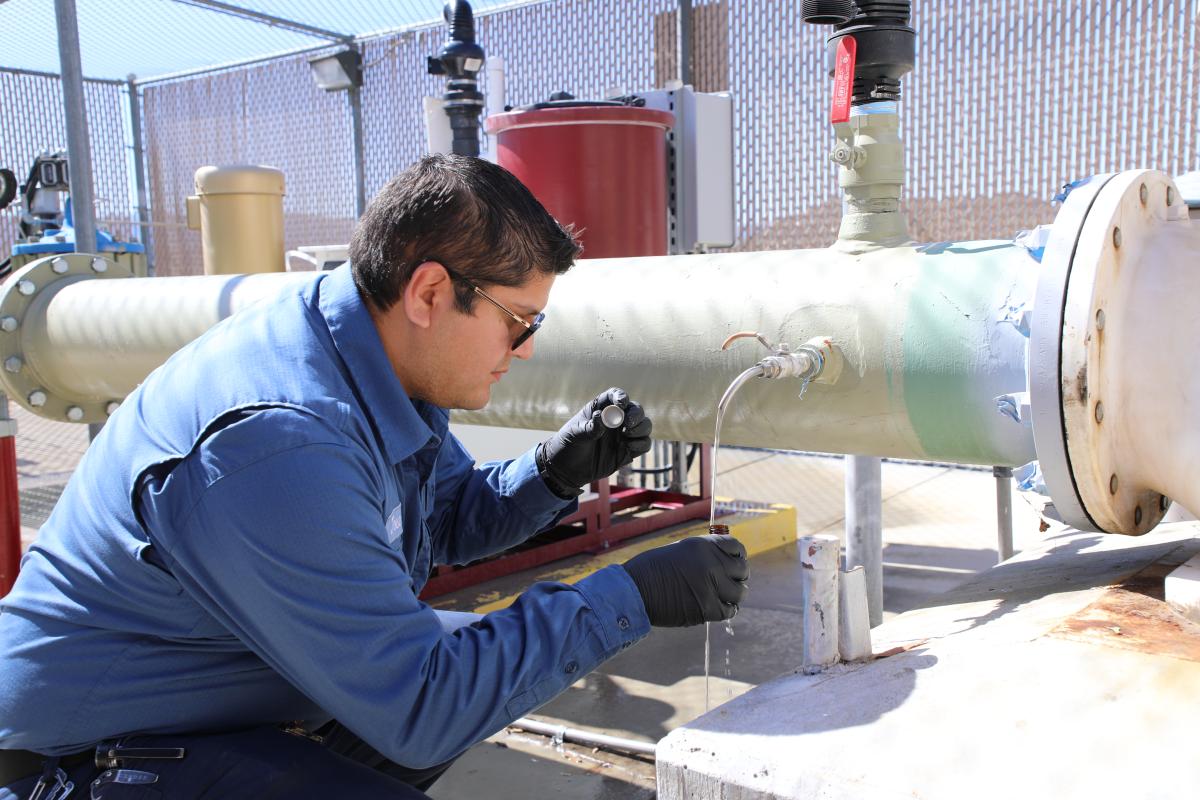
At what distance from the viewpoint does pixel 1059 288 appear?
1.09m

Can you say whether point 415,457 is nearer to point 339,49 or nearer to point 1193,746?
point 1193,746

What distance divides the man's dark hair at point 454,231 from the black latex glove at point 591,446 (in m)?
0.30

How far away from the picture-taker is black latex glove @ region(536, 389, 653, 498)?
4.76 ft

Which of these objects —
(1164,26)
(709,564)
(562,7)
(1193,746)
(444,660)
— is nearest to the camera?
(1193,746)

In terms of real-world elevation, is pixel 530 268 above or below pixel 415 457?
above

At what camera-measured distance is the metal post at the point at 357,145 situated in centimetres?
623

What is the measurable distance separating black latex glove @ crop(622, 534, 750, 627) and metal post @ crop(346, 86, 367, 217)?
17.7ft

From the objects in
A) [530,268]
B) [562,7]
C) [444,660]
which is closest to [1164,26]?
[562,7]

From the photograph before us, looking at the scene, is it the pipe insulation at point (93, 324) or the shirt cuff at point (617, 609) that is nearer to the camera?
the shirt cuff at point (617, 609)

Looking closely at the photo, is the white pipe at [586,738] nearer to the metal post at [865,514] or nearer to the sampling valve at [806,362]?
the metal post at [865,514]

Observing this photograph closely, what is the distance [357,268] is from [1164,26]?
13.4 feet

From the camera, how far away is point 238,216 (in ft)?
9.55

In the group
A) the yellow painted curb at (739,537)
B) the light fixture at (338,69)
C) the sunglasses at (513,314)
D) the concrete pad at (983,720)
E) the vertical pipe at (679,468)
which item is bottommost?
the yellow painted curb at (739,537)

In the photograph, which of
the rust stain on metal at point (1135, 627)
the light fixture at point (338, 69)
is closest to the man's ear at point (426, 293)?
the rust stain on metal at point (1135, 627)
